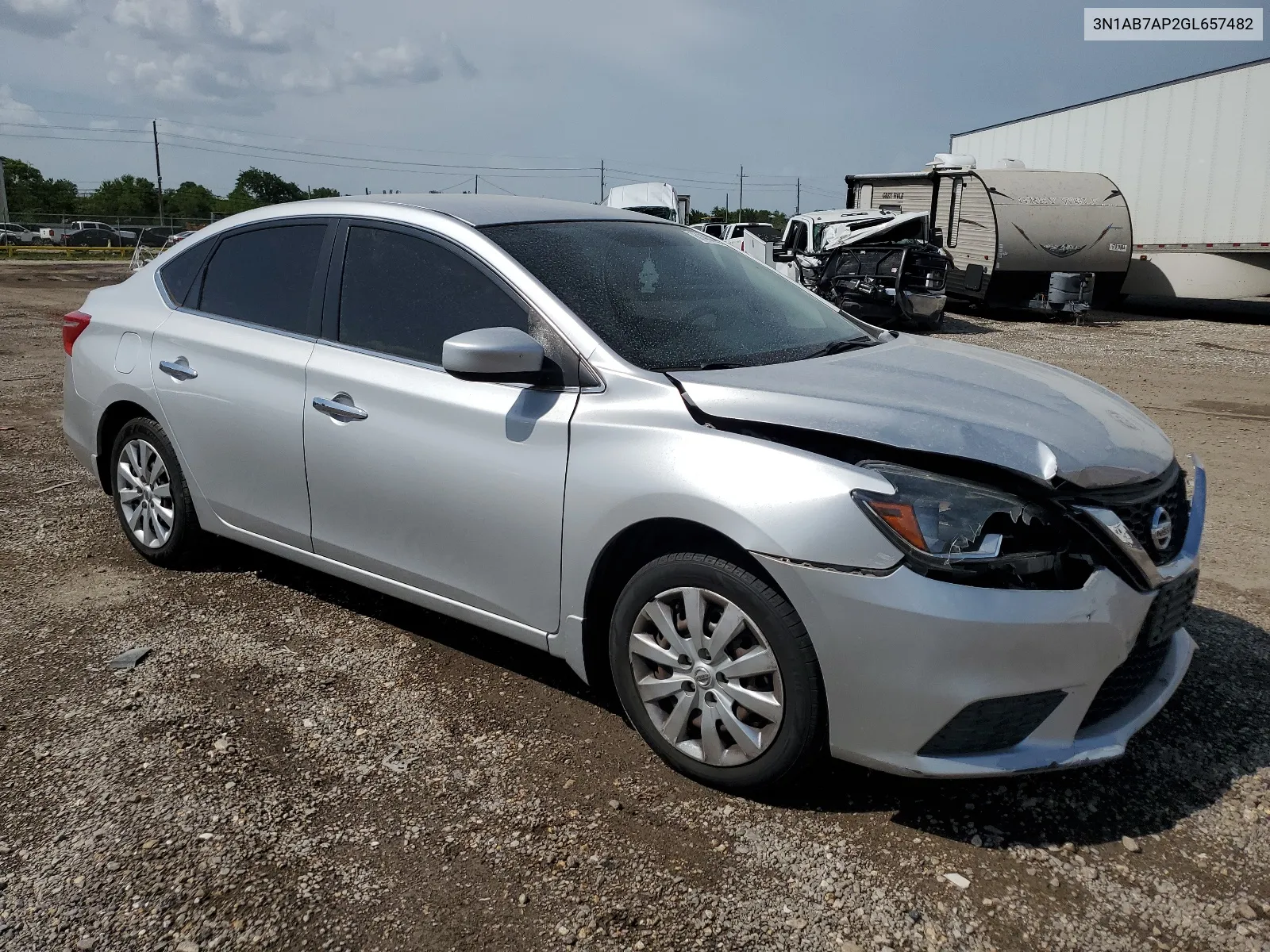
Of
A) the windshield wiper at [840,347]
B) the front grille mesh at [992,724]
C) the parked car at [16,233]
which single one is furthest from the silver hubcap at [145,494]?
the parked car at [16,233]

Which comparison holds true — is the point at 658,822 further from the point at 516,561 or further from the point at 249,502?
the point at 249,502

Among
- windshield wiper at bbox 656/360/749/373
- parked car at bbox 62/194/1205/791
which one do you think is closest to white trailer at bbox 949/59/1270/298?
parked car at bbox 62/194/1205/791

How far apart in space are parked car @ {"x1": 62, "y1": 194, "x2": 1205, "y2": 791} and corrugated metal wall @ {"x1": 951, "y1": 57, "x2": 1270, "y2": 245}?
53.2ft

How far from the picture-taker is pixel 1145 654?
2840 mm

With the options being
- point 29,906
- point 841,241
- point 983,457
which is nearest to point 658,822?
point 983,457

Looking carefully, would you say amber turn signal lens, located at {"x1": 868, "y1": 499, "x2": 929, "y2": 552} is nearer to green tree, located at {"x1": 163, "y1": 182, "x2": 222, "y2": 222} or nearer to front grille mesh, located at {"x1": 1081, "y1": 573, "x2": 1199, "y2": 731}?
front grille mesh, located at {"x1": 1081, "y1": 573, "x2": 1199, "y2": 731}

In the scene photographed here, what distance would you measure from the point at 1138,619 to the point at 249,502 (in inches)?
123

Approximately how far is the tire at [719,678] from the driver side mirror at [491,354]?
2.31ft

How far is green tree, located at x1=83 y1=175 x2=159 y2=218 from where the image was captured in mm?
65438

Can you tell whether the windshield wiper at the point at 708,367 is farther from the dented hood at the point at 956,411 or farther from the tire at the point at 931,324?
the tire at the point at 931,324

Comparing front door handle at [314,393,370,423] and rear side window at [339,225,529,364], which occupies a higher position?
rear side window at [339,225,529,364]

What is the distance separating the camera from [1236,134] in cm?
1741

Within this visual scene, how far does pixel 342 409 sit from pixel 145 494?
1547 mm

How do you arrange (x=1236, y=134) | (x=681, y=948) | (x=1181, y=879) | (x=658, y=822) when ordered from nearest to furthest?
1. (x=681, y=948)
2. (x=1181, y=879)
3. (x=658, y=822)
4. (x=1236, y=134)
